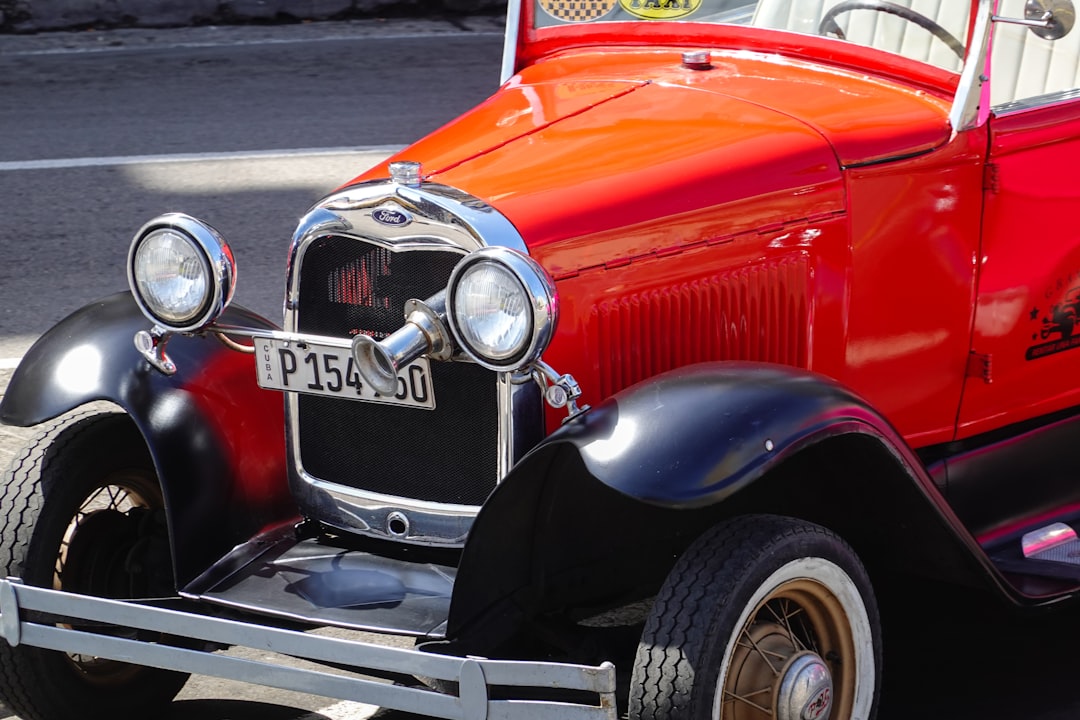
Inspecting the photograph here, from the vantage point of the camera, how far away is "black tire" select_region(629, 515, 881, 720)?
8.35 feet

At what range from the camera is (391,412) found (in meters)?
3.08

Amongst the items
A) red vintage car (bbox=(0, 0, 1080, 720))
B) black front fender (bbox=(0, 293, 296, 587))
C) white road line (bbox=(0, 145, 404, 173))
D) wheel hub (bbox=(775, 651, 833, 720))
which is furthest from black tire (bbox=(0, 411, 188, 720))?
white road line (bbox=(0, 145, 404, 173))

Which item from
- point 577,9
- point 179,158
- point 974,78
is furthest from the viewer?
point 179,158

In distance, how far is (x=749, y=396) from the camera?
266 centimetres

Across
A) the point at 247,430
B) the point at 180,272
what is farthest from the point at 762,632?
the point at 180,272

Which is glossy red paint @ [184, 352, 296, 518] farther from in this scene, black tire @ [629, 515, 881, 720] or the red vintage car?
black tire @ [629, 515, 881, 720]

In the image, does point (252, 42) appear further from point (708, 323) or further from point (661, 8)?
point (708, 323)

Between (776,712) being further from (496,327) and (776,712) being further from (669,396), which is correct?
(496,327)

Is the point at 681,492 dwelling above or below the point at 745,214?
below

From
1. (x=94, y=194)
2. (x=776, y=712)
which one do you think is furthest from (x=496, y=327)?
(x=94, y=194)

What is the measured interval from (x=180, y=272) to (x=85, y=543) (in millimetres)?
607

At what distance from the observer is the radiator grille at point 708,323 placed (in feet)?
9.82

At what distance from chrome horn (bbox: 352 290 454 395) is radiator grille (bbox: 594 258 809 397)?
0.34 meters

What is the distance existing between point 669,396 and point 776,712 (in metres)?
0.57
